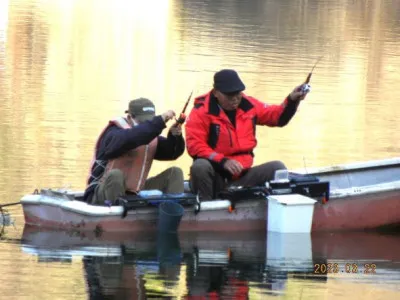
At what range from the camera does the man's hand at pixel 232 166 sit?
516 inches

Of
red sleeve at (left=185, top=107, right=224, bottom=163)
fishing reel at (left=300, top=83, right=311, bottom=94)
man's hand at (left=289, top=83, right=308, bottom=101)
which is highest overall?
fishing reel at (left=300, top=83, right=311, bottom=94)

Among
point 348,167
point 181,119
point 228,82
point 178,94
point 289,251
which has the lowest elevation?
point 289,251

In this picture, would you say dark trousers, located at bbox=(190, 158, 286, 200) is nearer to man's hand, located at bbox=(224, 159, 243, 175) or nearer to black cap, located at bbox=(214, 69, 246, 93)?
man's hand, located at bbox=(224, 159, 243, 175)

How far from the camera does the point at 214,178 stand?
1331 centimetres

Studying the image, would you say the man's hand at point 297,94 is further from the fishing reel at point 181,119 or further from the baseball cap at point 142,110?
the baseball cap at point 142,110

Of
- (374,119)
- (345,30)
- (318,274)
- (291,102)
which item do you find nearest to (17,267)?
(318,274)

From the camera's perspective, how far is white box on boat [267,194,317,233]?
13.0 metres

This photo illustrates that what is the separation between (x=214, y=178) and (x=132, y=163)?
0.76 metres

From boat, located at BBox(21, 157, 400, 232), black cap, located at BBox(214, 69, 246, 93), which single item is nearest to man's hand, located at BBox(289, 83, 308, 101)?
black cap, located at BBox(214, 69, 246, 93)

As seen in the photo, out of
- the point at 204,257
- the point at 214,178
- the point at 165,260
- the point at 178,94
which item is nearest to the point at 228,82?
the point at 214,178

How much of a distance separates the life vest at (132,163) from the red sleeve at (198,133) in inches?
12.2

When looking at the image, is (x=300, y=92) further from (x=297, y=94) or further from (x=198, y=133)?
(x=198, y=133)
